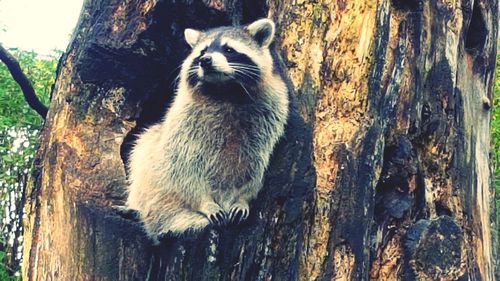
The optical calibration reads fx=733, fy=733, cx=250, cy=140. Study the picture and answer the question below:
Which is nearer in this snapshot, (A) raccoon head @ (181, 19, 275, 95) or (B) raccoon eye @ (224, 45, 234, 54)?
(A) raccoon head @ (181, 19, 275, 95)

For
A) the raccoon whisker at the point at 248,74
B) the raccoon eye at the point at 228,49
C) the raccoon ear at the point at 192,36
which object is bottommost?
the raccoon whisker at the point at 248,74

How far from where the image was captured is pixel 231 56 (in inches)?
165

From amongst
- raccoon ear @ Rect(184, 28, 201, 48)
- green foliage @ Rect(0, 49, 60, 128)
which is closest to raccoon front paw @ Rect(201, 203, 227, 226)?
raccoon ear @ Rect(184, 28, 201, 48)

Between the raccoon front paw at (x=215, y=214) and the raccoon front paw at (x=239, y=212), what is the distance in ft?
0.18

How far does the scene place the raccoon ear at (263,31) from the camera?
13.2 ft

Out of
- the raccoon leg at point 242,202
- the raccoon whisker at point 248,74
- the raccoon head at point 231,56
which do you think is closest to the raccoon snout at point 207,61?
the raccoon head at point 231,56

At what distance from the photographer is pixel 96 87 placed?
433 centimetres

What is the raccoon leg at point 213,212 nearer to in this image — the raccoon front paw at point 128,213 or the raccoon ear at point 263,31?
the raccoon front paw at point 128,213

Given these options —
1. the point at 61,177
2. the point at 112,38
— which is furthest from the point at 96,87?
the point at 61,177

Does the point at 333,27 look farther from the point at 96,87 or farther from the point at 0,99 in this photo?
the point at 0,99

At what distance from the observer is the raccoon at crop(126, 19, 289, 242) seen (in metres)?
3.98

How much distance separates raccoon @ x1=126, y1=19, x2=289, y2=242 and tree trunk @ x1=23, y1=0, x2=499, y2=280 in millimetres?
143

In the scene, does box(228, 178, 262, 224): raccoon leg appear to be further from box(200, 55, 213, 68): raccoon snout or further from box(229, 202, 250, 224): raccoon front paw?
box(200, 55, 213, 68): raccoon snout

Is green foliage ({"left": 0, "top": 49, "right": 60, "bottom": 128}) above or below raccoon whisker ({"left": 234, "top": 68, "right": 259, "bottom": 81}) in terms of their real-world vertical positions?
above
